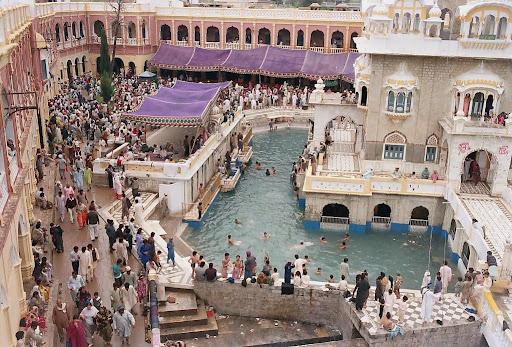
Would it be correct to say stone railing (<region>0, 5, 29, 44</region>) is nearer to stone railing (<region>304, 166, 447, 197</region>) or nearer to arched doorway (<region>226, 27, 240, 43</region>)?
stone railing (<region>304, 166, 447, 197</region>)

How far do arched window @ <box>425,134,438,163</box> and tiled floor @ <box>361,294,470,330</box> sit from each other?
395 inches

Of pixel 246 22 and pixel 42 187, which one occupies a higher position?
pixel 246 22

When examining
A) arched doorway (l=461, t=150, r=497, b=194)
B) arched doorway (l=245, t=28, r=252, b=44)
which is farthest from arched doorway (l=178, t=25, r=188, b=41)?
arched doorway (l=461, t=150, r=497, b=194)

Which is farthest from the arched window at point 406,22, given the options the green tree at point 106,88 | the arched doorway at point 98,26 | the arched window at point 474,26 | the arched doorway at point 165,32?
the arched doorway at point 98,26

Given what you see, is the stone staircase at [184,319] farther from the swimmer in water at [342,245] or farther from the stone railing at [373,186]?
the stone railing at [373,186]

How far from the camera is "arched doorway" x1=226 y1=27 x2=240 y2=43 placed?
50.7m

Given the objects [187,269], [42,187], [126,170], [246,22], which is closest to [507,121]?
[187,269]

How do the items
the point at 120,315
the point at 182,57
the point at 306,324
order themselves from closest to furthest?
the point at 120,315
the point at 306,324
the point at 182,57

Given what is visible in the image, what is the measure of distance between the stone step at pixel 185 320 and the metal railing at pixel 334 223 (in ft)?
30.2

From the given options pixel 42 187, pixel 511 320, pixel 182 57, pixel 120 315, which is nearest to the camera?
pixel 120 315

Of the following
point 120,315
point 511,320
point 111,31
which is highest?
point 111,31

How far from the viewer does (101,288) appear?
16.3m

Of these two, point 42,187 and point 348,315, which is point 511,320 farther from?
point 42,187

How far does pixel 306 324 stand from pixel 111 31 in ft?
126
